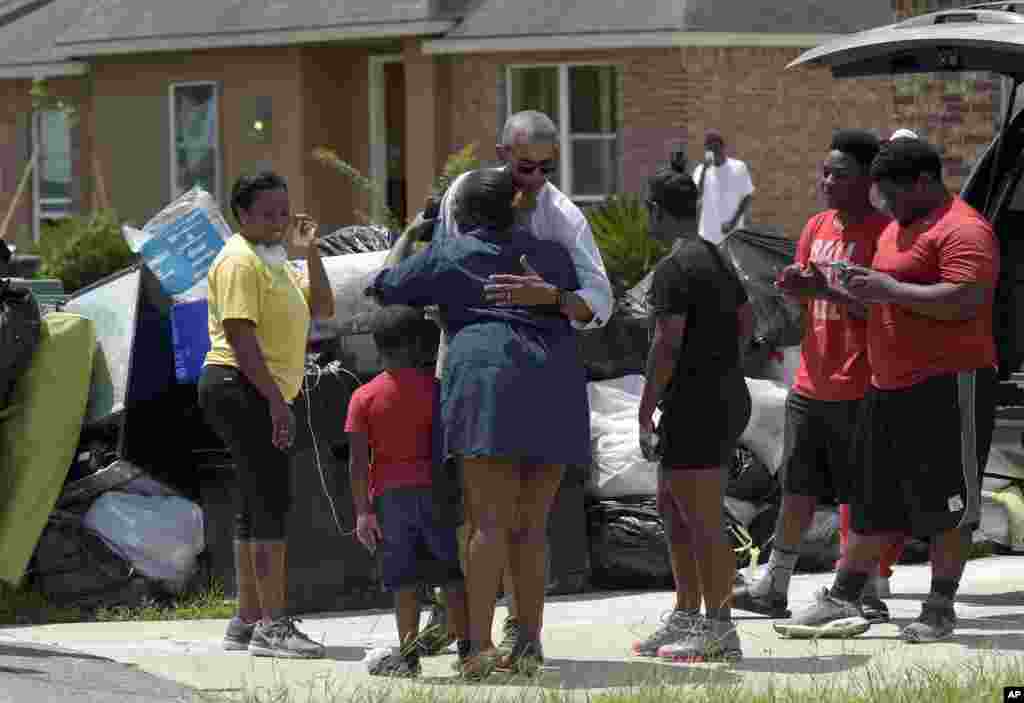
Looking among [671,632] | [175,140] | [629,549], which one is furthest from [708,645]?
[175,140]

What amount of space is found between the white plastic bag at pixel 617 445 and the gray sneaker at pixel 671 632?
201 centimetres

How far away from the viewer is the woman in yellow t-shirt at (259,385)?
8.55m

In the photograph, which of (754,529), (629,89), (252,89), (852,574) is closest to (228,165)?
(252,89)

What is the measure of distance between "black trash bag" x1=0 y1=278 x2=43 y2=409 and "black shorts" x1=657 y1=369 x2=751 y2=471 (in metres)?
3.05

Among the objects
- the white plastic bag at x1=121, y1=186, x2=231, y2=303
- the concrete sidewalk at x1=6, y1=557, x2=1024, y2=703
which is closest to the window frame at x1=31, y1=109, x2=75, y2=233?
the white plastic bag at x1=121, y1=186, x2=231, y2=303

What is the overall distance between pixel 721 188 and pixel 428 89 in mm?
6803

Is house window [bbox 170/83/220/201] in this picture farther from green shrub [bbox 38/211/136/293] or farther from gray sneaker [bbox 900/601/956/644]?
gray sneaker [bbox 900/601/956/644]

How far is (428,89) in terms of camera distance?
88.3ft

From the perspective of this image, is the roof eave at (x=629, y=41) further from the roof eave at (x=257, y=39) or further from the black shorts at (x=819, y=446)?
the black shorts at (x=819, y=446)

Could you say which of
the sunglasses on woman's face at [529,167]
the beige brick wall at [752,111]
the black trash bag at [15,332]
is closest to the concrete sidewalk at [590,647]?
the black trash bag at [15,332]

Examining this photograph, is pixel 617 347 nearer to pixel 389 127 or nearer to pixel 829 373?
pixel 829 373

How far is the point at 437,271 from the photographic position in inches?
311

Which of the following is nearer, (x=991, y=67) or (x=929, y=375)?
(x=929, y=375)

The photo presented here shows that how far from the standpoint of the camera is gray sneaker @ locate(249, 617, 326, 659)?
336 inches
